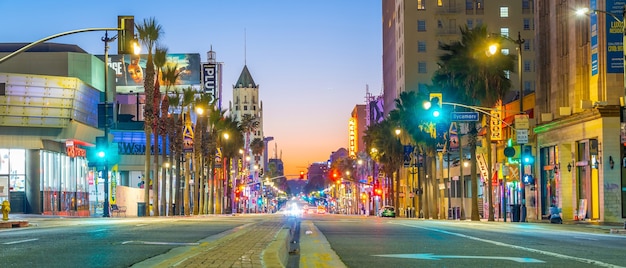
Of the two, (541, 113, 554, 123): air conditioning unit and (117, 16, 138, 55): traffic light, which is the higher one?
(117, 16, 138, 55): traffic light

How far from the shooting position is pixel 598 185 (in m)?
50.3

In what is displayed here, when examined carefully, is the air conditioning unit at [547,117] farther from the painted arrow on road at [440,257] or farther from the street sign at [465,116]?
the painted arrow on road at [440,257]

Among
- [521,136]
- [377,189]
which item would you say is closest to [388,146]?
[377,189]

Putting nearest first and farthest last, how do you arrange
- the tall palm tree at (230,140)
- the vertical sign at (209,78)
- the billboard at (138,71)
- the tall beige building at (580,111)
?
the tall beige building at (580,111)
the tall palm tree at (230,140)
the billboard at (138,71)
the vertical sign at (209,78)

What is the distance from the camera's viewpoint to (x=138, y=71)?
125 metres

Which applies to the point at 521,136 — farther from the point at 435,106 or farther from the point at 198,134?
the point at 198,134

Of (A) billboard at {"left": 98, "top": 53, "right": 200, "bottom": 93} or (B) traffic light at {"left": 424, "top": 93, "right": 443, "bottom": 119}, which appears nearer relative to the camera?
(B) traffic light at {"left": 424, "top": 93, "right": 443, "bottom": 119}

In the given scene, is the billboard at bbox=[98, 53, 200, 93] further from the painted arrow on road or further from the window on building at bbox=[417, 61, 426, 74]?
the painted arrow on road

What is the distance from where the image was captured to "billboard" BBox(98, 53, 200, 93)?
12469cm

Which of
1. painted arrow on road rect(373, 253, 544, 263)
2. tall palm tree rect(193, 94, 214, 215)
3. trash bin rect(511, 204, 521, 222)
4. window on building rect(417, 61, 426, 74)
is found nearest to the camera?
painted arrow on road rect(373, 253, 544, 263)

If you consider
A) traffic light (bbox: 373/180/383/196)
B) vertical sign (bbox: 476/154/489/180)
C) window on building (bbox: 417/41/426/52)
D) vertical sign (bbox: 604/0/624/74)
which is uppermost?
window on building (bbox: 417/41/426/52)

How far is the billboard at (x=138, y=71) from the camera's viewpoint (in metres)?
125

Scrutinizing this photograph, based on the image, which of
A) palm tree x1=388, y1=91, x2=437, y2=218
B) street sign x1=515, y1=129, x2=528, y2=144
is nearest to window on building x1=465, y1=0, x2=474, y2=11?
palm tree x1=388, y1=91, x2=437, y2=218

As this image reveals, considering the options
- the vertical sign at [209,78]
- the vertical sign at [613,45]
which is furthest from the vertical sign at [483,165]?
the vertical sign at [209,78]
